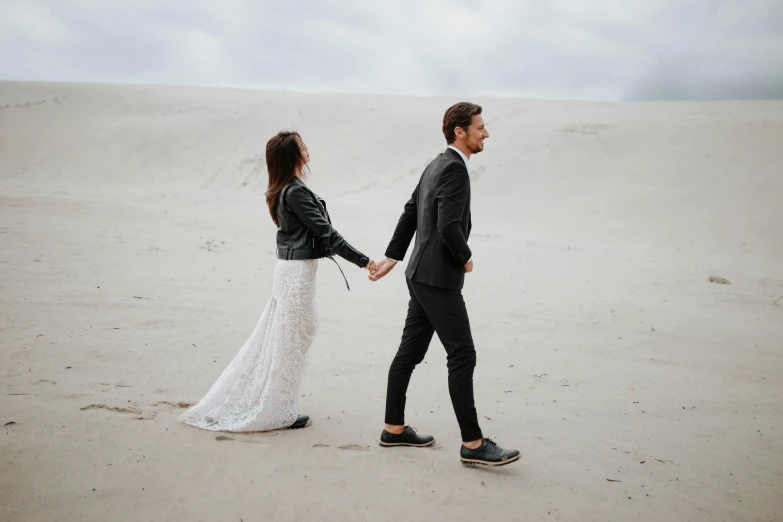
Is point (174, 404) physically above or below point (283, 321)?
below

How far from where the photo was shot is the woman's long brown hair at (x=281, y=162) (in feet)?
11.2

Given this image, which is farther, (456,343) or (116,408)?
(116,408)

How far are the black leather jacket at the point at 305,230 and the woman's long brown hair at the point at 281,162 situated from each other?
44 mm

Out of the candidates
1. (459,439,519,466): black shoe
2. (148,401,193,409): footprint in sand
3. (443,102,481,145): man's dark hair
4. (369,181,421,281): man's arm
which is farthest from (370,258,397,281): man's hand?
(148,401,193,409): footprint in sand

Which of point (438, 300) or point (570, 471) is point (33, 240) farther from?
point (570, 471)

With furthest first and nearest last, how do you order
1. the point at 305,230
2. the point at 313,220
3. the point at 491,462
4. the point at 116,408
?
the point at 116,408, the point at 305,230, the point at 313,220, the point at 491,462

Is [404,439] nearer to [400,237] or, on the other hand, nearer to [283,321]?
[283,321]

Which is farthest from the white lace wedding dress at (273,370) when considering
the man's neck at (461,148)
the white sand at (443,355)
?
the man's neck at (461,148)

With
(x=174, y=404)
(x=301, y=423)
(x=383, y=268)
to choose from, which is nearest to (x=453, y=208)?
(x=383, y=268)

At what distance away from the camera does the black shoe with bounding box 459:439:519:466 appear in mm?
3111

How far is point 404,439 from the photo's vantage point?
3.39 m

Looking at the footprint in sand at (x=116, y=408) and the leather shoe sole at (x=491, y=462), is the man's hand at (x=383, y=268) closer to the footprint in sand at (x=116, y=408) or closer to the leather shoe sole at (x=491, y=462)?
the leather shoe sole at (x=491, y=462)

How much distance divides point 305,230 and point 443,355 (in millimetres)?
2311

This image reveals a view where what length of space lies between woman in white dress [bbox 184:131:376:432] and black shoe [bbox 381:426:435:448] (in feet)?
1.97
